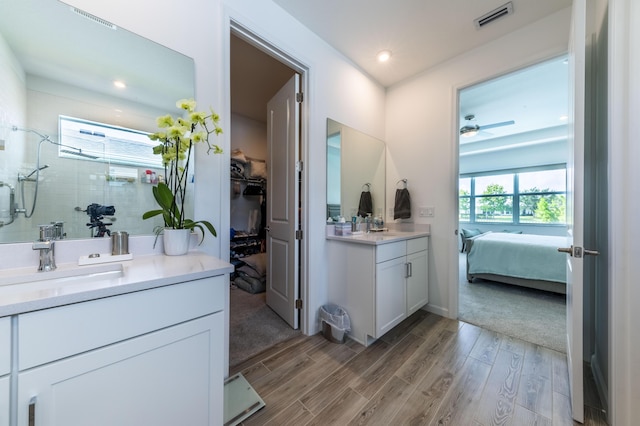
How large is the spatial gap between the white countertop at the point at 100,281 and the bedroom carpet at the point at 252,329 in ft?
3.47

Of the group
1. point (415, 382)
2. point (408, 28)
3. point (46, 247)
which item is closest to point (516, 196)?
point (408, 28)

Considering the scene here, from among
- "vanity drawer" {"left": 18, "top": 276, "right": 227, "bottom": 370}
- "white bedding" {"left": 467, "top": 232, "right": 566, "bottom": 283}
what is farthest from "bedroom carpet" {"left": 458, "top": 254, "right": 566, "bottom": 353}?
"vanity drawer" {"left": 18, "top": 276, "right": 227, "bottom": 370}

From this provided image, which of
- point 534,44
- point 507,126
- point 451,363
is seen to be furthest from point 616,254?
point 507,126

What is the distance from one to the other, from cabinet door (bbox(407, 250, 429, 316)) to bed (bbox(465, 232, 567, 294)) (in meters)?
1.65

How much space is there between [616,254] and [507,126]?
4.73 meters

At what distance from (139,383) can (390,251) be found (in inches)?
66.3

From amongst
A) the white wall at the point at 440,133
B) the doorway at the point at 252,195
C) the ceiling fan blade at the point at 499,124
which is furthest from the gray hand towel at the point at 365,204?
the ceiling fan blade at the point at 499,124

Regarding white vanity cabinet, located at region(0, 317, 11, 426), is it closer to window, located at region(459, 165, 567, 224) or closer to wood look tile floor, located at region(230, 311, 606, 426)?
wood look tile floor, located at region(230, 311, 606, 426)

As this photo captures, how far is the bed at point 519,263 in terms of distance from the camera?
9.66 feet

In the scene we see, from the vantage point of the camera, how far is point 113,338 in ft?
2.32

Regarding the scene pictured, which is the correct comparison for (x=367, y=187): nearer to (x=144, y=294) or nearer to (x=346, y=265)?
(x=346, y=265)

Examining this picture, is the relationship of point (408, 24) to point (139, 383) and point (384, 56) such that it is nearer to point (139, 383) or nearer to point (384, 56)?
point (384, 56)

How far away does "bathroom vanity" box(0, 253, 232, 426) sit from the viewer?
1.96ft

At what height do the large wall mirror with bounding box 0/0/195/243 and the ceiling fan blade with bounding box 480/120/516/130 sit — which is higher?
the ceiling fan blade with bounding box 480/120/516/130
